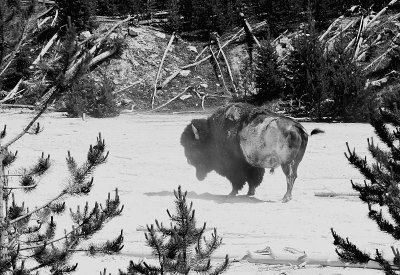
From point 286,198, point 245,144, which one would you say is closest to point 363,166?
point 245,144

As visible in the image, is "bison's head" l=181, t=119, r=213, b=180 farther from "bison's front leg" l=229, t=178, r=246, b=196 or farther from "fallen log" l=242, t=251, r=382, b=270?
"fallen log" l=242, t=251, r=382, b=270

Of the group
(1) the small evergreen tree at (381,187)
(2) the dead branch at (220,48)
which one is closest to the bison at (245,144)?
(1) the small evergreen tree at (381,187)

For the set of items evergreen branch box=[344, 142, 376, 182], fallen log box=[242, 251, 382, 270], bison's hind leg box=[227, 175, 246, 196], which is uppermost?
evergreen branch box=[344, 142, 376, 182]

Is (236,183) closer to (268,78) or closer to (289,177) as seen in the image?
(289,177)

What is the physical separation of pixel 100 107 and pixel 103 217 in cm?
1806

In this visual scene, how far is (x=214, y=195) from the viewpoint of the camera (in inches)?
468

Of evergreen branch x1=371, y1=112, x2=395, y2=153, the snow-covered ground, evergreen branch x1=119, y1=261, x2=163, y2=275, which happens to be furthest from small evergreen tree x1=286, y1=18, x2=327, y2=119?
evergreen branch x1=119, y1=261, x2=163, y2=275

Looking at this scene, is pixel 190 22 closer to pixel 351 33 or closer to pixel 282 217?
pixel 351 33

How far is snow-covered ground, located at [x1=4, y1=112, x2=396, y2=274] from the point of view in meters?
7.72

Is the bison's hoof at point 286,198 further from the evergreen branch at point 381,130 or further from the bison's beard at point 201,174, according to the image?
the evergreen branch at point 381,130

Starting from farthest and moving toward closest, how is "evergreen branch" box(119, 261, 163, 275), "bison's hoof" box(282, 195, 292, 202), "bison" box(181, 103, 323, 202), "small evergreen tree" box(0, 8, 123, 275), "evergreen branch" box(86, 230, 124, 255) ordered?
"bison's hoof" box(282, 195, 292, 202) < "bison" box(181, 103, 323, 202) < "evergreen branch" box(86, 230, 124, 255) < "evergreen branch" box(119, 261, 163, 275) < "small evergreen tree" box(0, 8, 123, 275)

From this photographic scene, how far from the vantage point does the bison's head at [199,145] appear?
39.4 feet

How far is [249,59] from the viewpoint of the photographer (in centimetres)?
3253

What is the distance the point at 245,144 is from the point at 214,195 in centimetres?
145
